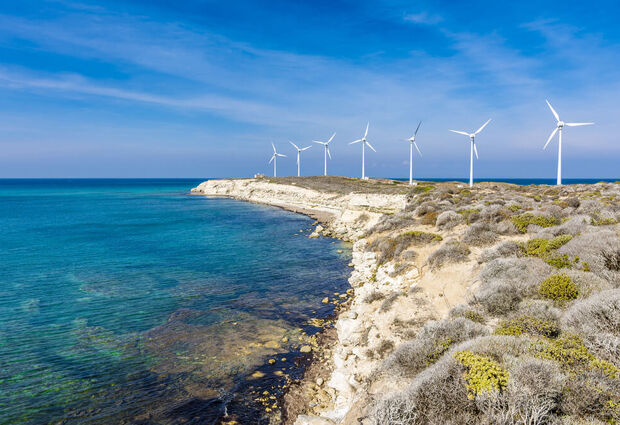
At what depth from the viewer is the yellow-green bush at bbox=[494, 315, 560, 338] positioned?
9.24m

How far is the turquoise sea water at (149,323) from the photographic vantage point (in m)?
11.8

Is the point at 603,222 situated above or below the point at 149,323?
above

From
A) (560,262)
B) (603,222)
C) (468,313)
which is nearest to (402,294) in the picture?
(468,313)

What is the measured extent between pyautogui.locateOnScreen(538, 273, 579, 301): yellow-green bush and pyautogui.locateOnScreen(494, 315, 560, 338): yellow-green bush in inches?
87.8

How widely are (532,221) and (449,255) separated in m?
7.82

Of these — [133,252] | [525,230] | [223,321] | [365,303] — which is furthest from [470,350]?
[133,252]

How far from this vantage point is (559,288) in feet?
37.6

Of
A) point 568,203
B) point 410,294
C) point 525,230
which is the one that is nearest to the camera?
point 410,294

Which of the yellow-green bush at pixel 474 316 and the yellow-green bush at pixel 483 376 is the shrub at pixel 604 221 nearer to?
the yellow-green bush at pixel 474 316

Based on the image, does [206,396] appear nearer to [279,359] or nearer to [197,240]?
[279,359]

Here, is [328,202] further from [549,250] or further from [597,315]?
[597,315]

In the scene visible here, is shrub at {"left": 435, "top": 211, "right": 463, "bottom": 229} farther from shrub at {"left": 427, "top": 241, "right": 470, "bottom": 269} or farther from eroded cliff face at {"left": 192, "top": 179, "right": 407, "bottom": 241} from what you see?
eroded cliff face at {"left": 192, "top": 179, "right": 407, "bottom": 241}

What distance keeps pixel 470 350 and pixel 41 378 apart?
52.0ft

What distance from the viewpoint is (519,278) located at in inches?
526
